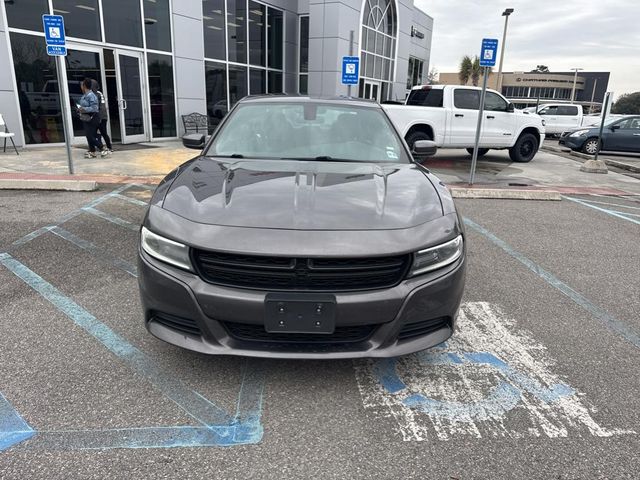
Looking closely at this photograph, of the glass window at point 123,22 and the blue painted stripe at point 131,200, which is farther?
the glass window at point 123,22

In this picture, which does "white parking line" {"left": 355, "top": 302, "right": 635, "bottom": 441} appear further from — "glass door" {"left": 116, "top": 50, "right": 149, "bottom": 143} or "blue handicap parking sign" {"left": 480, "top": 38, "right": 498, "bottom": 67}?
"glass door" {"left": 116, "top": 50, "right": 149, "bottom": 143}

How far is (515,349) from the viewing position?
126 inches

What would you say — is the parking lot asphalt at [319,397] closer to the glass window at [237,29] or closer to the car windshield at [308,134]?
the car windshield at [308,134]

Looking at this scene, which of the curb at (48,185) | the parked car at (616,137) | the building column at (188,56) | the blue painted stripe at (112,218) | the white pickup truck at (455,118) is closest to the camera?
the blue painted stripe at (112,218)

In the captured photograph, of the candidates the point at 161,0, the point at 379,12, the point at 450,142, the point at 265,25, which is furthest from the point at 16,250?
the point at 379,12

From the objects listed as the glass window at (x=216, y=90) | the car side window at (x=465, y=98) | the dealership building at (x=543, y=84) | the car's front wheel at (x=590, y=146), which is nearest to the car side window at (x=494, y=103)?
the car side window at (x=465, y=98)

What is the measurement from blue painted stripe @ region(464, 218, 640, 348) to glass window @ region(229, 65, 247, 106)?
1366cm

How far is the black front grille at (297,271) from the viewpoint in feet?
7.73

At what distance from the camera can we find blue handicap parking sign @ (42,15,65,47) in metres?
7.64

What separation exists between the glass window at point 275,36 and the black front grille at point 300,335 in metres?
18.7

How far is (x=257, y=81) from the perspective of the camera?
18.8 meters

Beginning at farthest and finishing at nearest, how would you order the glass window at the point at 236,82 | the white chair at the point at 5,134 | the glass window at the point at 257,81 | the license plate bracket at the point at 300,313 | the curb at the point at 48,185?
the glass window at the point at 257,81 < the glass window at the point at 236,82 < the white chair at the point at 5,134 < the curb at the point at 48,185 < the license plate bracket at the point at 300,313

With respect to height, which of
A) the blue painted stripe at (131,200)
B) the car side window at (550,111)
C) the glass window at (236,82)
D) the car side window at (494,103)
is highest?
the glass window at (236,82)

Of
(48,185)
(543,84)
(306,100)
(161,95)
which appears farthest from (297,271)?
(543,84)
